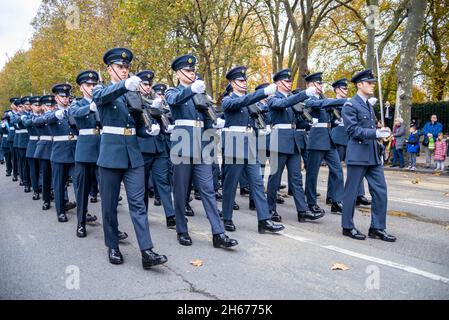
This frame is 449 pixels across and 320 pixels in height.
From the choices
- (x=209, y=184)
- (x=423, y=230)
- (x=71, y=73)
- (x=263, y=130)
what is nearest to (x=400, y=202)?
(x=423, y=230)

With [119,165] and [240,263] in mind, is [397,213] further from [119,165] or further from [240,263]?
[119,165]

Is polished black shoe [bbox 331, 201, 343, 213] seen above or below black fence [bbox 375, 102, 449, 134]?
below

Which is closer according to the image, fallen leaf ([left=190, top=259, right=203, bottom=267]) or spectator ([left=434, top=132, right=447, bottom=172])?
fallen leaf ([left=190, top=259, right=203, bottom=267])

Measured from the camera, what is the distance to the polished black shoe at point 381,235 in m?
6.20

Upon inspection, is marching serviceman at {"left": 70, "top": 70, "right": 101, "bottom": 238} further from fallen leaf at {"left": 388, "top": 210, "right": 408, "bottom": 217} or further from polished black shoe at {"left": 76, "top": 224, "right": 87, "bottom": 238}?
fallen leaf at {"left": 388, "top": 210, "right": 408, "bottom": 217}

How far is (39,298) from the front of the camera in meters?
4.14

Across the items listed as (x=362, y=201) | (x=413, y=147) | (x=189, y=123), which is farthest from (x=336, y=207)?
(x=413, y=147)

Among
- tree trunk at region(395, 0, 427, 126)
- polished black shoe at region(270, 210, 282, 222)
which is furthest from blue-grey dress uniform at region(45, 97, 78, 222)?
tree trunk at region(395, 0, 427, 126)

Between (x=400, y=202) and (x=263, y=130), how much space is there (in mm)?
3320

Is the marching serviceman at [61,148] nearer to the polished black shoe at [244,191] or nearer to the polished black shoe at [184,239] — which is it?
the polished black shoe at [184,239]

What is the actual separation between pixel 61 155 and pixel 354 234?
454cm

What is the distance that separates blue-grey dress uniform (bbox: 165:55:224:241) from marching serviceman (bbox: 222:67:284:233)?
0.61 metres

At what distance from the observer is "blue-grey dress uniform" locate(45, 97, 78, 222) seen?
24.9 feet

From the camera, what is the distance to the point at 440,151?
15016 millimetres
